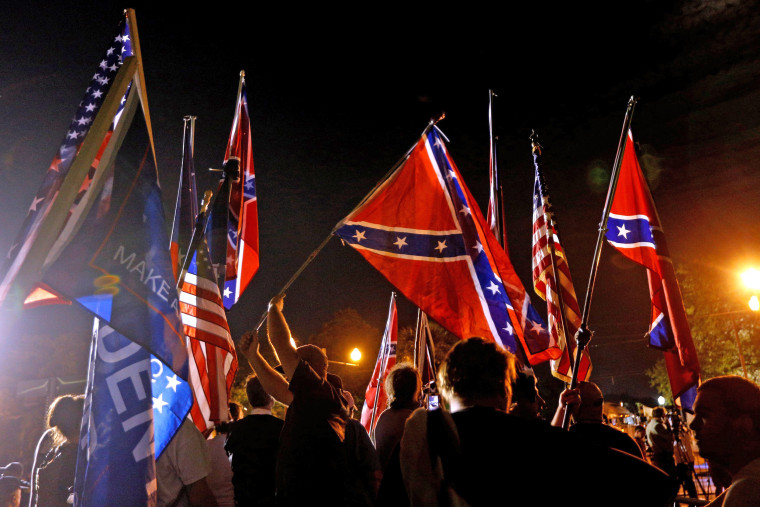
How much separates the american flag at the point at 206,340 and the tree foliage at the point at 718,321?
109 feet

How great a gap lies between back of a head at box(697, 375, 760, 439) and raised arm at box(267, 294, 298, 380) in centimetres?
273

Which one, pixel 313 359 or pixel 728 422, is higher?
pixel 313 359

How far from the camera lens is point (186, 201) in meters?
7.78

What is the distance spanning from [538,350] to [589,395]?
1015mm

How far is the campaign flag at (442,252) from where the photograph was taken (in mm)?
5945

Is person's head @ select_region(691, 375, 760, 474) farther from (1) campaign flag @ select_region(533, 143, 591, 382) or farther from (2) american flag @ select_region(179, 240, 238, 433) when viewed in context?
(2) american flag @ select_region(179, 240, 238, 433)

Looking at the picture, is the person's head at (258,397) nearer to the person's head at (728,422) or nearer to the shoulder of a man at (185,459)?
the shoulder of a man at (185,459)

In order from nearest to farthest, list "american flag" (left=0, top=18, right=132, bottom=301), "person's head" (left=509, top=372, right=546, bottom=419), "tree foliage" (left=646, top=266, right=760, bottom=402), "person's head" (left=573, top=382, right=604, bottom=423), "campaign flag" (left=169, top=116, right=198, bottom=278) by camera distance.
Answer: "american flag" (left=0, top=18, right=132, bottom=301) → "person's head" (left=509, top=372, right=546, bottom=419) → "person's head" (left=573, top=382, right=604, bottom=423) → "campaign flag" (left=169, top=116, right=198, bottom=278) → "tree foliage" (left=646, top=266, right=760, bottom=402)

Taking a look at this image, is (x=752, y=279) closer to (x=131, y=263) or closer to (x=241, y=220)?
(x=241, y=220)

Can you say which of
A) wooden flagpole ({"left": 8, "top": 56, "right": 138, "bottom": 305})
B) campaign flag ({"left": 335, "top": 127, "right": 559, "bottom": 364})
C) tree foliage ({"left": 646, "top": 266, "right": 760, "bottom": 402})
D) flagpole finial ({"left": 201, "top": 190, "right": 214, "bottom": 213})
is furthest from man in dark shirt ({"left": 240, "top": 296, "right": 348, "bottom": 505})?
tree foliage ({"left": 646, "top": 266, "right": 760, "bottom": 402})

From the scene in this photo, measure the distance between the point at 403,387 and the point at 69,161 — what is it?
3.35 metres

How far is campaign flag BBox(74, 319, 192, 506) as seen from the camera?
3.43m

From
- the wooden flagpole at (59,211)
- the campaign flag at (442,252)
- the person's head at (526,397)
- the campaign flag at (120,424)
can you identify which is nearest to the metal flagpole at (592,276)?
the person's head at (526,397)

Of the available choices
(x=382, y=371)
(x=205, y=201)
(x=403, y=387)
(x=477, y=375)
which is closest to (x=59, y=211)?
(x=205, y=201)
